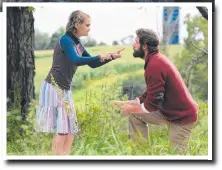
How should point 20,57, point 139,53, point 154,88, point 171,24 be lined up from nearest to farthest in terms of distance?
point 154,88 < point 139,53 < point 171,24 < point 20,57

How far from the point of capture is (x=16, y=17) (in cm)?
791

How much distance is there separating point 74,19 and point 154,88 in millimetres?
1120

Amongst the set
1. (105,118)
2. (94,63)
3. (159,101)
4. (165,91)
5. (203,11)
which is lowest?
(105,118)

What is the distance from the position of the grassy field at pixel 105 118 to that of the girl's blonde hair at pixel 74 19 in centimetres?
31

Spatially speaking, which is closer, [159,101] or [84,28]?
[159,101]

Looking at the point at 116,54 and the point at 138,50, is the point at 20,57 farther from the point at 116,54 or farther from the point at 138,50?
the point at 138,50

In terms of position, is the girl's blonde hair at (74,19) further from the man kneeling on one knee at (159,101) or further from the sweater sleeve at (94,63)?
the man kneeling on one knee at (159,101)

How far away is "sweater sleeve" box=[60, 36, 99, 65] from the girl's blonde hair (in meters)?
0.12

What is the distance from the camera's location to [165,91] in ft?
24.6

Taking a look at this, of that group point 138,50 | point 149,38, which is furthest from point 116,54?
point 149,38

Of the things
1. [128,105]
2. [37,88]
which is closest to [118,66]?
[128,105]

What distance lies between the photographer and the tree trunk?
781 cm
